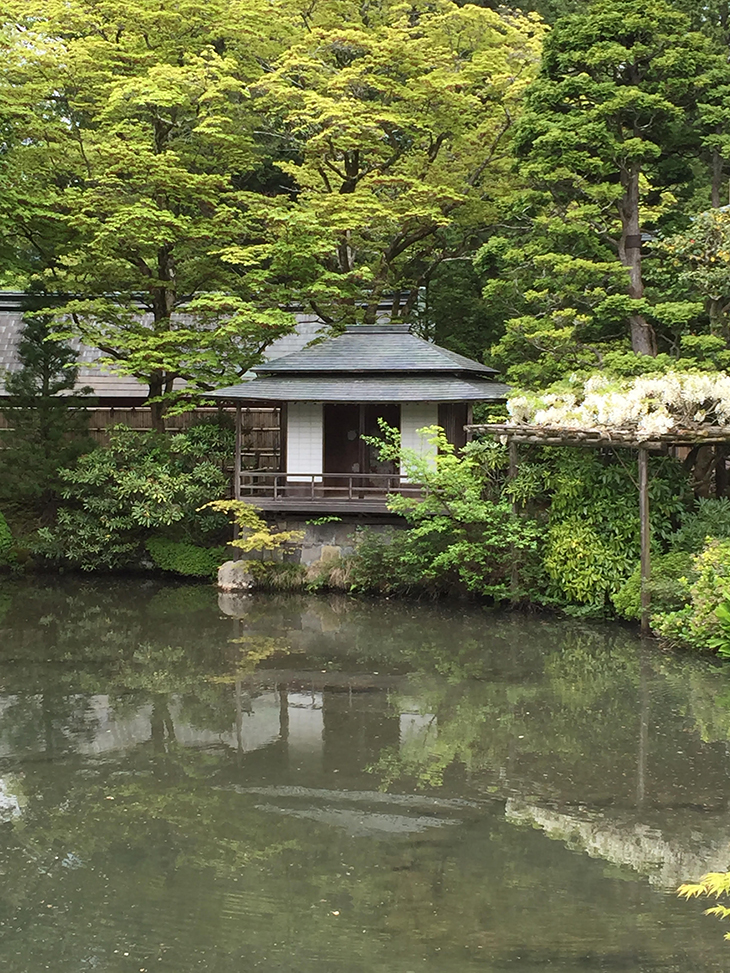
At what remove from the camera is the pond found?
668 centimetres

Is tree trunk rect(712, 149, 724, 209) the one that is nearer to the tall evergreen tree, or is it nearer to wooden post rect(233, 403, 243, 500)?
the tall evergreen tree

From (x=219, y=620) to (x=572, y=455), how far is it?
6615 millimetres

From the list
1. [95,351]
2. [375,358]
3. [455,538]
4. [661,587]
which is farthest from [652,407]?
[95,351]

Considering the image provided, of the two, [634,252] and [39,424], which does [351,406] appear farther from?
[39,424]

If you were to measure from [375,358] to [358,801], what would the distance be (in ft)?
42.7

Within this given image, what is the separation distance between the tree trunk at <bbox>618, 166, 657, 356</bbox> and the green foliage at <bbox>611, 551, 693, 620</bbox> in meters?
4.54

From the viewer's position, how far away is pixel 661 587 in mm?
15453

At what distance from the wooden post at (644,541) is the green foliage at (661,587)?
0.09m

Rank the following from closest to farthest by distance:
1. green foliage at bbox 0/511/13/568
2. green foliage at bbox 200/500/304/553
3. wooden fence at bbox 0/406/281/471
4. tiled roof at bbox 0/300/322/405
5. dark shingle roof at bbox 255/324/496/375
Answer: green foliage at bbox 200/500/304/553
dark shingle roof at bbox 255/324/496/375
green foliage at bbox 0/511/13/568
wooden fence at bbox 0/406/281/471
tiled roof at bbox 0/300/322/405

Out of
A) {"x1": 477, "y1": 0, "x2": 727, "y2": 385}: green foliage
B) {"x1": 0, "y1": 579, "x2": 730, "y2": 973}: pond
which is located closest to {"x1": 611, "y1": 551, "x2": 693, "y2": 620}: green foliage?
{"x1": 0, "y1": 579, "x2": 730, "y2": 973}: pond

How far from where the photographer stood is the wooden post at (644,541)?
15.7m

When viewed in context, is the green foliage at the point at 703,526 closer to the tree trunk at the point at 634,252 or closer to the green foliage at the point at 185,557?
the tree trunk at the point at 634,252

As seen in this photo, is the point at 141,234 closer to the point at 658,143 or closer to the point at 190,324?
the point at 190,324

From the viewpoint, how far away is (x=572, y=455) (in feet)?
58.0
